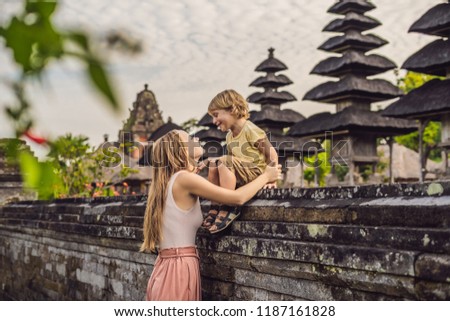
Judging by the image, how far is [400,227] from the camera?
10.0 ft

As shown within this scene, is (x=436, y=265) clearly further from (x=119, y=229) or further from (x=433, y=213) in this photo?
(x=119, y=229)

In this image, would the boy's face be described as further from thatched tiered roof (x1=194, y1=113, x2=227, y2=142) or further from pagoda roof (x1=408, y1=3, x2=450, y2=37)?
thatched tiered roof (x1=194, y1=113, x2=227, y2=142)

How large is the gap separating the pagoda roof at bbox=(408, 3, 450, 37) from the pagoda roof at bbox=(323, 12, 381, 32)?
6.41 metres

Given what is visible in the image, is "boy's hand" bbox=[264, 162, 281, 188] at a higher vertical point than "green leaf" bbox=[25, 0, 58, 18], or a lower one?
lower

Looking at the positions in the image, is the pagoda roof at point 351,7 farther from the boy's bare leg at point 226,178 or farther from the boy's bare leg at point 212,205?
the boy's bare leg at point 226,178

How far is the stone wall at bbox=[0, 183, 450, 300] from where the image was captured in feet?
9.53

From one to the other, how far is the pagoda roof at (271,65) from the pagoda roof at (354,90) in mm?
4187

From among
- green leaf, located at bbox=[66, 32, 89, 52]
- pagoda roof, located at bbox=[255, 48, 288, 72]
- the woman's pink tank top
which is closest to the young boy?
the woman's pink tank top

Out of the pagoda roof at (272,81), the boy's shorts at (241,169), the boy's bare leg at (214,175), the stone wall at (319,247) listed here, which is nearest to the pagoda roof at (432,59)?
the pagoda roof at (272,81)

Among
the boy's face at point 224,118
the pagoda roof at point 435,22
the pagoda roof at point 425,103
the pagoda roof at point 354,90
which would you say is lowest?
the boy's face at point 224,118

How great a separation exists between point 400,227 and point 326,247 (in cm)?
46

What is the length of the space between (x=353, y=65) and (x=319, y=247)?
23487mm

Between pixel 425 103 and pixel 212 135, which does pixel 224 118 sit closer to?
pixel 425 103

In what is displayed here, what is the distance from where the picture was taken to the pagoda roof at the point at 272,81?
30719mm
